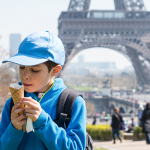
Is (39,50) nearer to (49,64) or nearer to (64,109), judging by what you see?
(49,64)

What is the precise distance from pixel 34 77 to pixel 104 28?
122 feet

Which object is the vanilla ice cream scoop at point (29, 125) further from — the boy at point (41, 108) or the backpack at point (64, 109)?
the backpack at point (64, 109)

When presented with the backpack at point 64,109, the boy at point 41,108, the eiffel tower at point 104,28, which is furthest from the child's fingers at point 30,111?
the eiffel tower at point 104,28

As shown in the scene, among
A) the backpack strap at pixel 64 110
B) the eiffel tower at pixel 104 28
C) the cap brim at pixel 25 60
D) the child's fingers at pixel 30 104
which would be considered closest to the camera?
the child's fingers at pixel 30 104

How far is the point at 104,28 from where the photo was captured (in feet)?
124

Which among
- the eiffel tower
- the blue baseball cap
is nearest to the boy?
the blue baseball cap

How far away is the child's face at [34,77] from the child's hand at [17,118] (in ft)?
0.65

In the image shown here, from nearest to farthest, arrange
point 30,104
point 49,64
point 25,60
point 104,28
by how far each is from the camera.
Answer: point 30,104 < point 25,60 < point 49,64 < point 104,28

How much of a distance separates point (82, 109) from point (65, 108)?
4.2 inches

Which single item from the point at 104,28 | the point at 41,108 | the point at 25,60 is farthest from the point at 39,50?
the point at 104,28

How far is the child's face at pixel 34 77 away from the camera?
1653mm

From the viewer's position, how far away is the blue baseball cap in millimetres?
1605

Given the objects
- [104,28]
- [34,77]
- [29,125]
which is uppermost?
→ [104,28]

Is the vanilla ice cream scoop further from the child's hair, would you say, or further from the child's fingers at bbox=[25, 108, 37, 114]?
the child's hair
